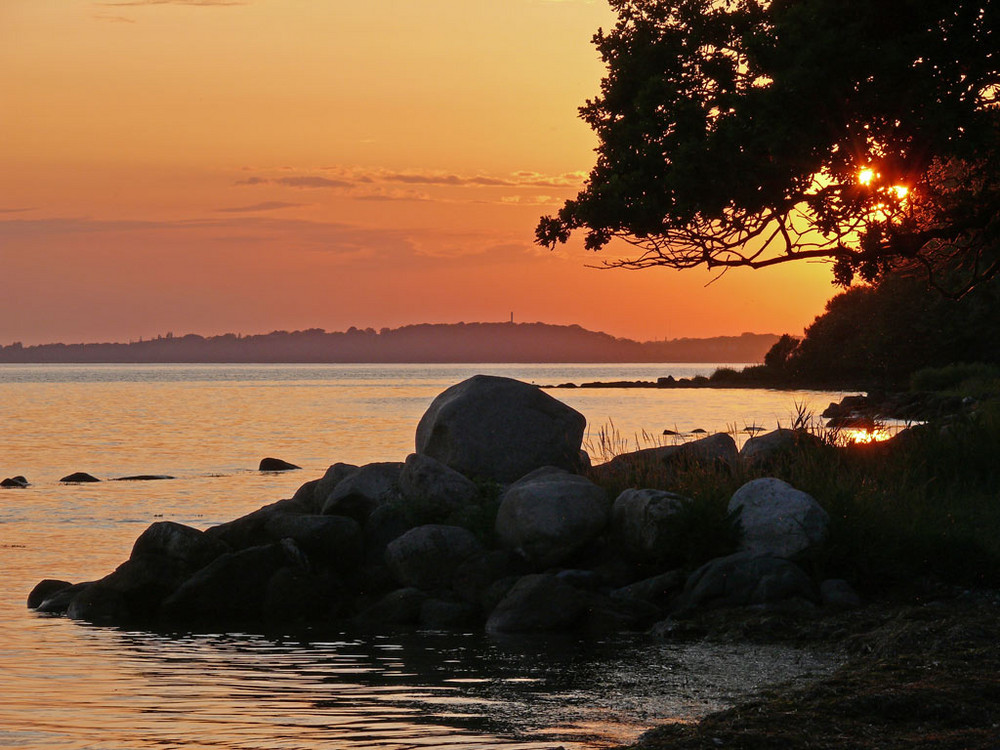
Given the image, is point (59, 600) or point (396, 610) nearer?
point (396, 610)

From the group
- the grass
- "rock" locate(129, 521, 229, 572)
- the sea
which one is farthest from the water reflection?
the grass

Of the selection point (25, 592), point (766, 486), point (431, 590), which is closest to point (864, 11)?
point (766, 486)

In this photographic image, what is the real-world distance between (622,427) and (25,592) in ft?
143

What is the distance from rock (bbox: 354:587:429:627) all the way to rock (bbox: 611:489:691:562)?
9.44 feet

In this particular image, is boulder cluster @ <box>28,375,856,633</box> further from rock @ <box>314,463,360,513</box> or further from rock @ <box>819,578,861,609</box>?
rock @ <box>314,463,360,513</box>

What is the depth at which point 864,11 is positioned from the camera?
16.6m

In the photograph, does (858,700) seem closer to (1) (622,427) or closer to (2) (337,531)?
(2) (337,531)

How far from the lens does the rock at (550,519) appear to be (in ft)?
54.9

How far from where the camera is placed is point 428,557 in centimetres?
1683

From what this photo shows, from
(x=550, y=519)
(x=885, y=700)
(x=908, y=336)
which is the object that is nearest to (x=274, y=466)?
(x=550, y=519)

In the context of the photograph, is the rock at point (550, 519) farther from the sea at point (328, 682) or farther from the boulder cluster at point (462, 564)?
the sea at point (328, 682)

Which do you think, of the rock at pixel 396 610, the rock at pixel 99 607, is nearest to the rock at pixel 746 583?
the rock at pixel 396 610

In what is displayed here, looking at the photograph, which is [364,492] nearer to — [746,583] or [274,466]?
[746,583]

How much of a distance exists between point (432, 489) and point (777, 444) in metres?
5.87
